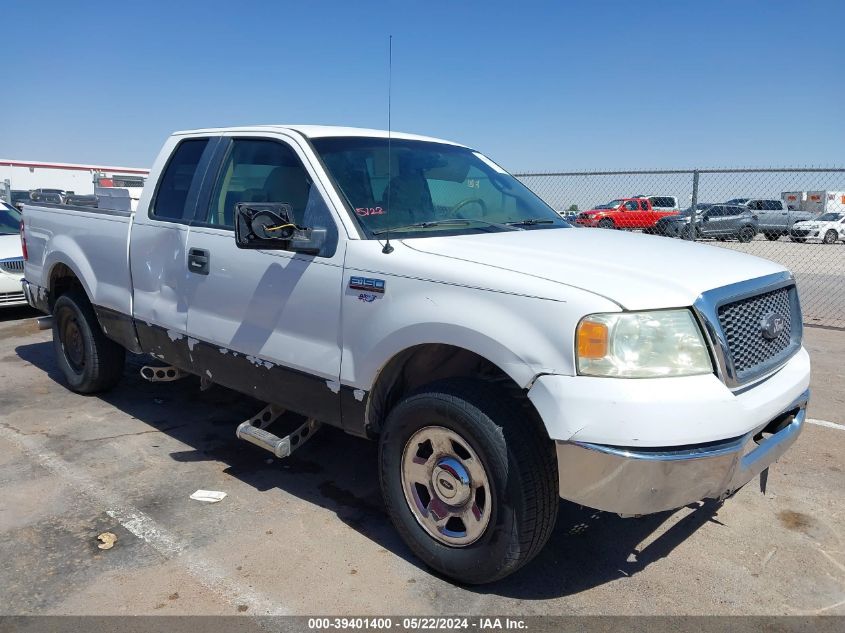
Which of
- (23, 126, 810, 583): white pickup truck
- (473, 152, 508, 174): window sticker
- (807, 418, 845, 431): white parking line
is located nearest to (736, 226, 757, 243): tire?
(807, 418, 845, 431): white parking line

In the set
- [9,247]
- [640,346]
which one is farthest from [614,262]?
[9,247]

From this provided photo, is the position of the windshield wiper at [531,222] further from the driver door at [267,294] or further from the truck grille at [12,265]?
the truck grille at [12,265]

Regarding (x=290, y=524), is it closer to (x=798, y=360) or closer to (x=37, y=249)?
(x=798, y=360)

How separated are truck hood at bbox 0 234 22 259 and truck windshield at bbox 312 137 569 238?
707 centimetres

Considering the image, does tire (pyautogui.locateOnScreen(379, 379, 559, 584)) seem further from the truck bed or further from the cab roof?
the truck bed

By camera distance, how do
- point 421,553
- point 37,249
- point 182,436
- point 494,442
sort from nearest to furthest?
point 494,442
point 421,553
point 182,436
point 37,249

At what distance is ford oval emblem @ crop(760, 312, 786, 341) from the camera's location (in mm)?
2871

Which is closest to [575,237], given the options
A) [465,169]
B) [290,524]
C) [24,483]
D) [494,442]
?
[465,169]

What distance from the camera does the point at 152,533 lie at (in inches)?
133

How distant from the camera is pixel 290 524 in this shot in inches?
137

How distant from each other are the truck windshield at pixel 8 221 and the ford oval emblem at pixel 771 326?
33.0ft

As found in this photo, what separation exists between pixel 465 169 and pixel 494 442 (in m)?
2.11

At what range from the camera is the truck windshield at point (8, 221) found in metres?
9.66

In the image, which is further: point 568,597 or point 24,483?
point 24,483
